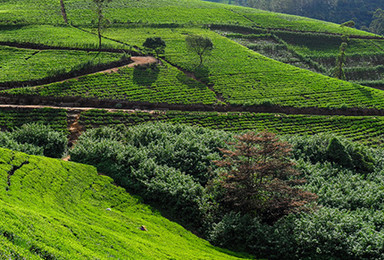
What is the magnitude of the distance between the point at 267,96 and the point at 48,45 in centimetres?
5139

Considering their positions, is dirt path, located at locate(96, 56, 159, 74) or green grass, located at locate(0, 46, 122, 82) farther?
dirt path, located at locate(96, 56, 159, 74)

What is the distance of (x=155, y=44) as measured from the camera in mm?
82500

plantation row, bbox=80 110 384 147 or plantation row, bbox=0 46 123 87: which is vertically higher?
plantation row, bbox=0 46 123 87

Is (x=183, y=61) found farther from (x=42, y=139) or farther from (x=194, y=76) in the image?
(x=42, y=139)

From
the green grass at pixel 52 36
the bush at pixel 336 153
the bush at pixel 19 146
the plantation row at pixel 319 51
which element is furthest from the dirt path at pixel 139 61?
the bush at pixel 336 153

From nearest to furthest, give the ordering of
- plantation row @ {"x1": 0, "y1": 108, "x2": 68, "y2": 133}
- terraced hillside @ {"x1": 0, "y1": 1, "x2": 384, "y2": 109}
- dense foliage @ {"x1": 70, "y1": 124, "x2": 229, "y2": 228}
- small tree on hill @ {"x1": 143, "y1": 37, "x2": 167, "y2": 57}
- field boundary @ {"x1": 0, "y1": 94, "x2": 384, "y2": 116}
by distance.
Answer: dense foliage @ {"x1": 70, "y1": 124, "x2": 229, "y2": 228} → plantation row @ {"x1": 0, "y1": 108, "x2": 68, "y2": 133} → field boundary @ {"x1": 0, "y1": 94, "x2": 384, "y2": 116} → terraced hillside @ {"x1": 0, "y1": 1, "x2": 384, "y2": 109} → small tree on hill @ {"x1": 143, "y1": 37, "x2": 167, "y2": 57}

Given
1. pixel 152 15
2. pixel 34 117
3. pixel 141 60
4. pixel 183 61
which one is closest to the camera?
pixel 34 117

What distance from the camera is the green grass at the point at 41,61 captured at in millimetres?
61562

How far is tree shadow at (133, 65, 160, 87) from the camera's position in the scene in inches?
2665

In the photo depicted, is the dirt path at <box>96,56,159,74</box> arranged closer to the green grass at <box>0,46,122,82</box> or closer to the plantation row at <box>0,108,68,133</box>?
the green grass at <box>0,46,122,82</box>

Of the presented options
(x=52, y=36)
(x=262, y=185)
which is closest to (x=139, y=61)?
(x=52, y=36)

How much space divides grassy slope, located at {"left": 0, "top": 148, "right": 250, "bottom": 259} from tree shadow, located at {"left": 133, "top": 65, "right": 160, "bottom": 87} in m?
35.1

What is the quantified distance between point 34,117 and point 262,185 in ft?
125

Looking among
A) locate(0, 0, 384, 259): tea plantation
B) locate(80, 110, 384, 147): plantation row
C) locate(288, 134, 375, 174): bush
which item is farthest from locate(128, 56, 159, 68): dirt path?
locate(288, 134, 375, 174): bush
